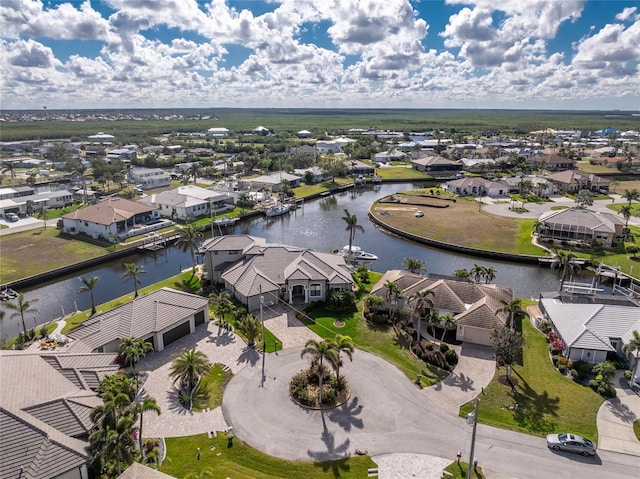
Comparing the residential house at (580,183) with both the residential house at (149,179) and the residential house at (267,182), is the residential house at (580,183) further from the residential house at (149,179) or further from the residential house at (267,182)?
the residential house at (149,179)

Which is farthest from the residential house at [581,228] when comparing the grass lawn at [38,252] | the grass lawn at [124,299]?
the grass lawn at [38,252]

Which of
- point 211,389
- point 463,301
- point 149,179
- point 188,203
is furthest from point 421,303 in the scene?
point 149,179

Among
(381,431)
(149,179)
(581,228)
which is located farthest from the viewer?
(149,179)

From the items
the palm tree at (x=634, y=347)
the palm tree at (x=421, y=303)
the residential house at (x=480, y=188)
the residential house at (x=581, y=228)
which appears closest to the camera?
the palm tree at (x=634, y=347)

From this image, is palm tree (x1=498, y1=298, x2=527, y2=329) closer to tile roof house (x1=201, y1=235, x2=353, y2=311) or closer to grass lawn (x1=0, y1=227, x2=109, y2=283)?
tile roof house (x1=201, y1=235, x2=353, y2=311)

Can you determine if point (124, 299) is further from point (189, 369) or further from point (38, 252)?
point (38, 252)
